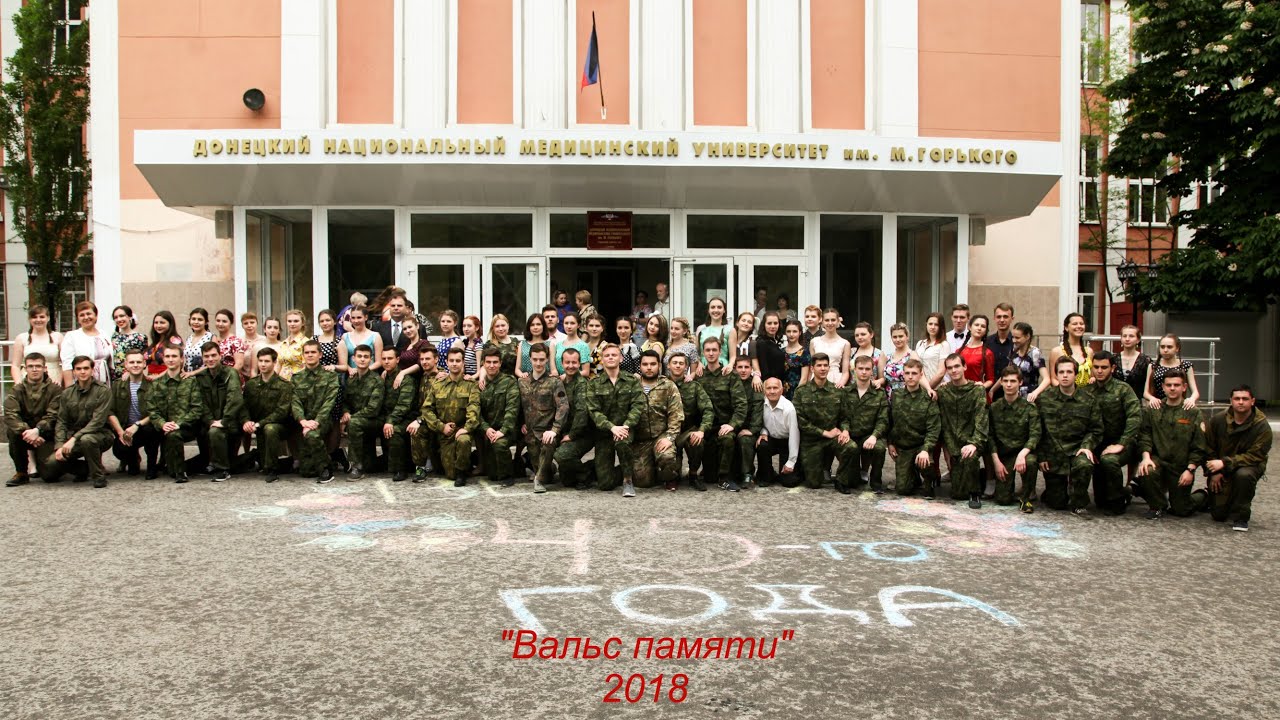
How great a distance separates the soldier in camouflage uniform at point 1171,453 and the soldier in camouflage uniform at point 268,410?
7.87 meters

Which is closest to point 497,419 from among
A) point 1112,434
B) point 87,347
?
point 87,347

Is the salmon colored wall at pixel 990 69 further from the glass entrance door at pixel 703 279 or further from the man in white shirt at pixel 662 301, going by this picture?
the man in white shirt at pixel 662 301

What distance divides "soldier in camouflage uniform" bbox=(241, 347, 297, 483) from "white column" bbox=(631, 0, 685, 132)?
9.14m

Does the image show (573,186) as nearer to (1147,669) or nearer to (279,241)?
(279,241)

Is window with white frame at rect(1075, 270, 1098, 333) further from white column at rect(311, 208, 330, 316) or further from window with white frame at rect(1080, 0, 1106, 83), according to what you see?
white column at rect(311, 208, 330, 316)

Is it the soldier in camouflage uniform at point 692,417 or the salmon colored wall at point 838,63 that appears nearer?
the soldier in camouflage uniform at point 692,417

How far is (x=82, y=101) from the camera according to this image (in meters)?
32.8

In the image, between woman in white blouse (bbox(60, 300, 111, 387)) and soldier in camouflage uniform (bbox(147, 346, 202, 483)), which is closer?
soldier in camouflage uniform (bbox(147, 346, 202, 483))

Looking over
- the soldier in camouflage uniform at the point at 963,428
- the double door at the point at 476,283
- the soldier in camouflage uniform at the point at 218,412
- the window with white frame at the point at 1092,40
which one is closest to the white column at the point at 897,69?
the double door at the point at 476,283

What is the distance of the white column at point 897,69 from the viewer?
1836cm

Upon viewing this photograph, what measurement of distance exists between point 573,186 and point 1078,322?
829 centimetres

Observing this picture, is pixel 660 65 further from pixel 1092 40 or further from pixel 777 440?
pixel 1092 40

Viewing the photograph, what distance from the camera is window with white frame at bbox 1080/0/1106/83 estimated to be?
29.3 meters

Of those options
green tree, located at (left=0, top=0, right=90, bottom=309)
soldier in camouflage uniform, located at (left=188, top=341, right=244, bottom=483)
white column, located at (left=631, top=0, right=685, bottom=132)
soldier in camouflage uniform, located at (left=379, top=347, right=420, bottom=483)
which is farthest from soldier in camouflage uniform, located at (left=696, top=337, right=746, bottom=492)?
green tree, located at (left=0, top=0, right=90, bottom=309)
